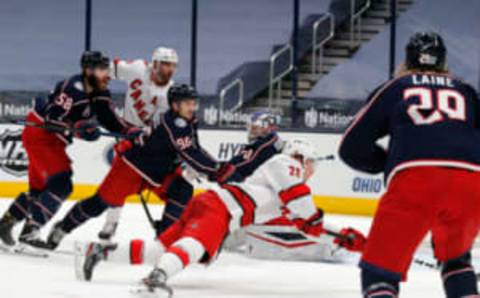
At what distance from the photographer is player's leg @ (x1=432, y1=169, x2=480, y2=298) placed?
8.41 feet

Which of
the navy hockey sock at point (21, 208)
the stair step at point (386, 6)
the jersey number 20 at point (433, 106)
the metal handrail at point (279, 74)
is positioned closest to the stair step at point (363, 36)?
the stair step at point (386, 6)

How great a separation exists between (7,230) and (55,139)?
52 centimetres

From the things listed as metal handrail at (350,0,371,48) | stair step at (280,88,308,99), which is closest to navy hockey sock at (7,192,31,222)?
stair step at (280,88,308,99)

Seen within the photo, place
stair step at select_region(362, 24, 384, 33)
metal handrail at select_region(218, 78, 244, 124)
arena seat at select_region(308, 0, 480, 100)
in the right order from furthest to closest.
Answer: stair step at select_region(362, 24, 384, 33) → arena seat at select_region(308, 0, 480, 100) → metal handrail at select_region(218, 78, 244, 124)

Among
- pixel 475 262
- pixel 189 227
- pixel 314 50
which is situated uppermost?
pixel 314 50

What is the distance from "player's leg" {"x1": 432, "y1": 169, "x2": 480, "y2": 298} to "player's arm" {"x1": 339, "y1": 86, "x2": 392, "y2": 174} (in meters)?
0.23

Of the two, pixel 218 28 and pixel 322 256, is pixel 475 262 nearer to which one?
pixel 322 256

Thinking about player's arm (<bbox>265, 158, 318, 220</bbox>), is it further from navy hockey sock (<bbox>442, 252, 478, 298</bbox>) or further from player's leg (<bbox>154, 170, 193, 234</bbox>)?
navy hockey sock (<bbox>442, 252, 478, 298</bbox>)

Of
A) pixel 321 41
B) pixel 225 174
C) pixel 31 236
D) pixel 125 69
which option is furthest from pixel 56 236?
pixel 321 41

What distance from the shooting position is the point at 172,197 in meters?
5.03

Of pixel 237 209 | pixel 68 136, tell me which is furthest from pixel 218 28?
pixel 237 209

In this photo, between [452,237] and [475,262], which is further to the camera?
[475,262]

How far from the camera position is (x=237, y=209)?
4.00 m

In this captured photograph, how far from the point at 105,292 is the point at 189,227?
43 cm
